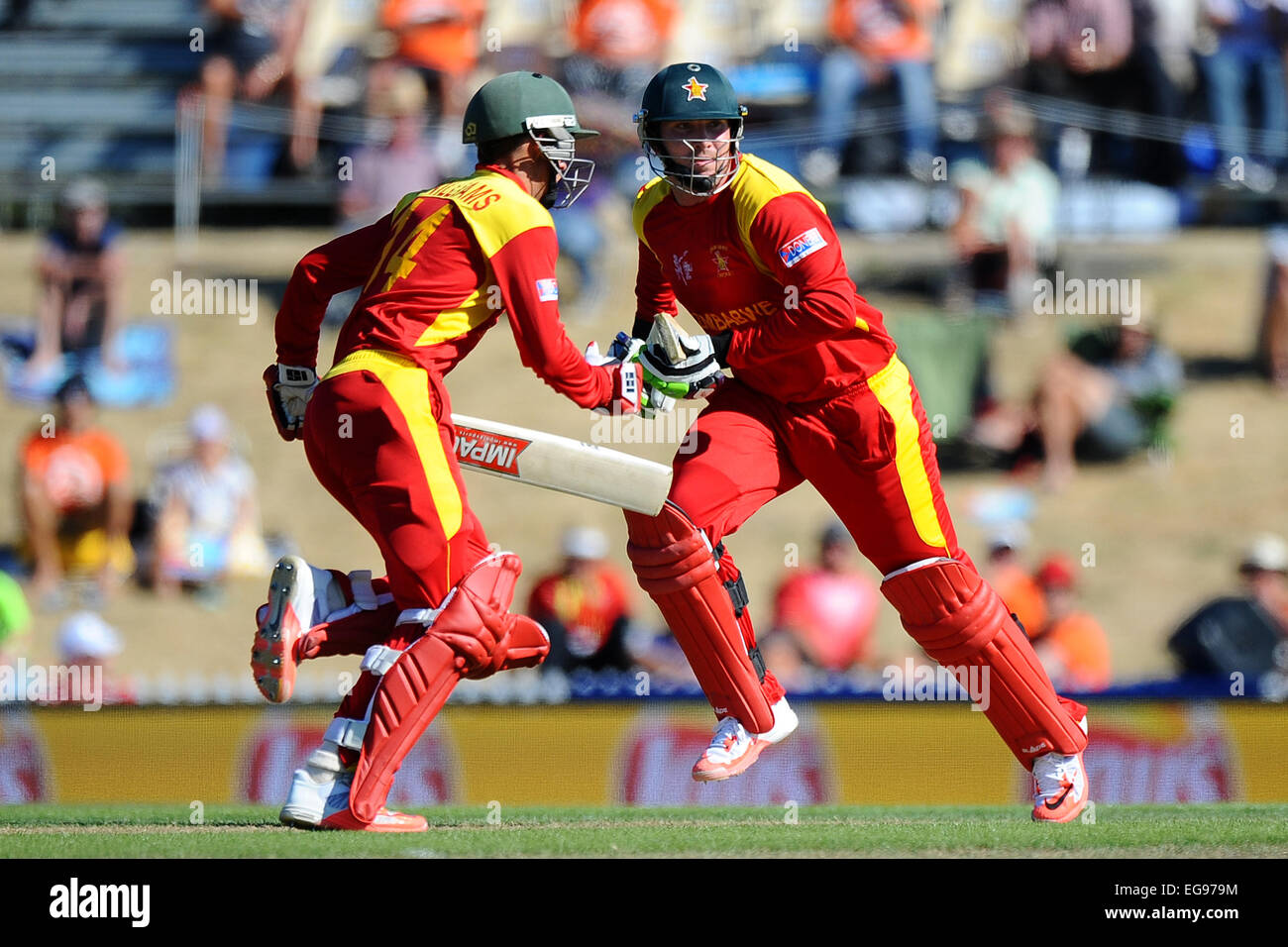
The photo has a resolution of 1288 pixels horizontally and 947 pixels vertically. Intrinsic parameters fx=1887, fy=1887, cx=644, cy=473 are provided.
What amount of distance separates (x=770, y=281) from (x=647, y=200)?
22.9 inches

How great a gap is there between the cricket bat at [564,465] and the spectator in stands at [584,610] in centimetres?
423

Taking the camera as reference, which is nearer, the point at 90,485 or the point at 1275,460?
the point at 90,485

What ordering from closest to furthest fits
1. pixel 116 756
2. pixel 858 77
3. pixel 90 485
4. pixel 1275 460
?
pixel 116 756 < pixel 90 485 < pixel 1275 460 < pixel 858 77

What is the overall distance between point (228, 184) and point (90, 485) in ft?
11.5

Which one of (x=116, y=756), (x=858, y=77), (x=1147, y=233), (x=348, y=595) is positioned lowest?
(x=116, y=756)

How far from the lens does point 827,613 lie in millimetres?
10938

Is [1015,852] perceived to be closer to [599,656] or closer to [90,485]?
[599,656]

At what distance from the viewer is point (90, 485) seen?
12656mm

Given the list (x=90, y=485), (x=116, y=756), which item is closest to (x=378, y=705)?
(x=116, y=756)

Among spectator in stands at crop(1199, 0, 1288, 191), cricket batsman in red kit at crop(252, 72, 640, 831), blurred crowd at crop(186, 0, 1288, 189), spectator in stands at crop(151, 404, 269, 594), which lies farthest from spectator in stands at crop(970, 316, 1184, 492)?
cricket batsman in red kit at crop(252, 72, 640, 831)

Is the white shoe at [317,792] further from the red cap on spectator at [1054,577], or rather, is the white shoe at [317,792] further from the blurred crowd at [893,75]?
the blurred crowd at [893,75]

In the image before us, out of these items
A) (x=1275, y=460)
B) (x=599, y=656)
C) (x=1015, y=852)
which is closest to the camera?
(x=1015, y=852)

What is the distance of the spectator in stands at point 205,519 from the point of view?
1248 centimetres

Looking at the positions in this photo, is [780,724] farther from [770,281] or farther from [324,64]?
[324,64]
